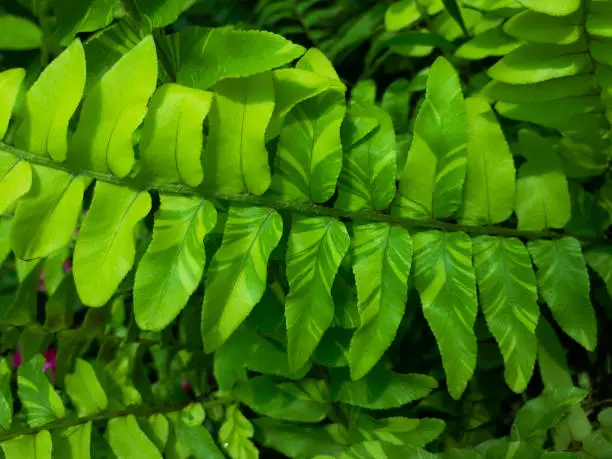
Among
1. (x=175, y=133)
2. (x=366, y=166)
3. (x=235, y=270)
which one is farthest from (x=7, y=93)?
(x=366, y=166)

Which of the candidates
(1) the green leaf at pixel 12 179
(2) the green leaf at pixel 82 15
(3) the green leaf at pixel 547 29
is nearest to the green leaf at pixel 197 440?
(1) the green leaf at pixel 12 179

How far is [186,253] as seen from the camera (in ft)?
2.43

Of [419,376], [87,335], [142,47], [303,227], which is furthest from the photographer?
[87,335]

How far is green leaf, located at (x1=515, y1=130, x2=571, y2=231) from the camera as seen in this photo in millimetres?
904

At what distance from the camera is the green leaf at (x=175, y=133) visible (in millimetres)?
711

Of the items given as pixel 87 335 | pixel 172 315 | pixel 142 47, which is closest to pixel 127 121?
pixel 142 47

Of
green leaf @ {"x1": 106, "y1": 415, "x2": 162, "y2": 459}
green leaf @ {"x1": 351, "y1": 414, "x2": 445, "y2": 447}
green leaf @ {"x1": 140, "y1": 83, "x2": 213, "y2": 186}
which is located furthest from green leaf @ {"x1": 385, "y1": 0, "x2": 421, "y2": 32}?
green leaf @ {"x1": 106, "y1": 415, "x2": 162, "y2": 459}

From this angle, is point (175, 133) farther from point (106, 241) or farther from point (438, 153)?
point (438, 153)

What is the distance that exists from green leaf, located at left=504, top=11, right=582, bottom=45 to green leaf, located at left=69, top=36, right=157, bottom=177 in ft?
1.36

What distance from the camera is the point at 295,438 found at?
3.27 ft

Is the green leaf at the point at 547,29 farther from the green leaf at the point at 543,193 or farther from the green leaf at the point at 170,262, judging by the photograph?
the green leaf at the point at 170,262

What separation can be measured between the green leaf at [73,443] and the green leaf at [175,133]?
0.38m

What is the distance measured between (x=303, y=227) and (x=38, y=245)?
0.29 meters

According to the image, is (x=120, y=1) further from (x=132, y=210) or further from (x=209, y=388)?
(x=209, y=388)
